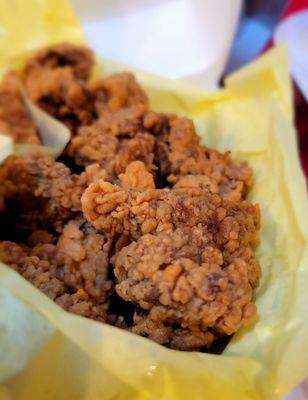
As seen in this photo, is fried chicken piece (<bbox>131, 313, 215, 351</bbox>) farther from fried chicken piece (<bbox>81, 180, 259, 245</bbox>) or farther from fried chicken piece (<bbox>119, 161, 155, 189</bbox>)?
fried chicken piece (<bbox>119, 161, 155, 189</bbox>)

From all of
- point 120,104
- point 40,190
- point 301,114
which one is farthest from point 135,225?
point 301,114

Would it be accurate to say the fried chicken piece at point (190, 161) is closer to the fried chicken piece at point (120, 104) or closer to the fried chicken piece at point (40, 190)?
the fried chicken piece at point (120, 104)

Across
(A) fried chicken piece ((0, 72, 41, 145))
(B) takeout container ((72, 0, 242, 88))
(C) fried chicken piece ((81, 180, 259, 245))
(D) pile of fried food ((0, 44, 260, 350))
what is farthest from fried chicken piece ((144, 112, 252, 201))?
(B) takeout container ((72, 0, 242, 88))

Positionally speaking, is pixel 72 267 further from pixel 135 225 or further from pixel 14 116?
pixel 14 116

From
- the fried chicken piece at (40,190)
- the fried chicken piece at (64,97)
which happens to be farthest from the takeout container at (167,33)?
the fried chicken piece at (40,190)

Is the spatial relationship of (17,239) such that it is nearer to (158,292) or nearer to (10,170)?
(10,170)

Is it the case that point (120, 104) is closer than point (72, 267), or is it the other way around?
point (72, 267)
